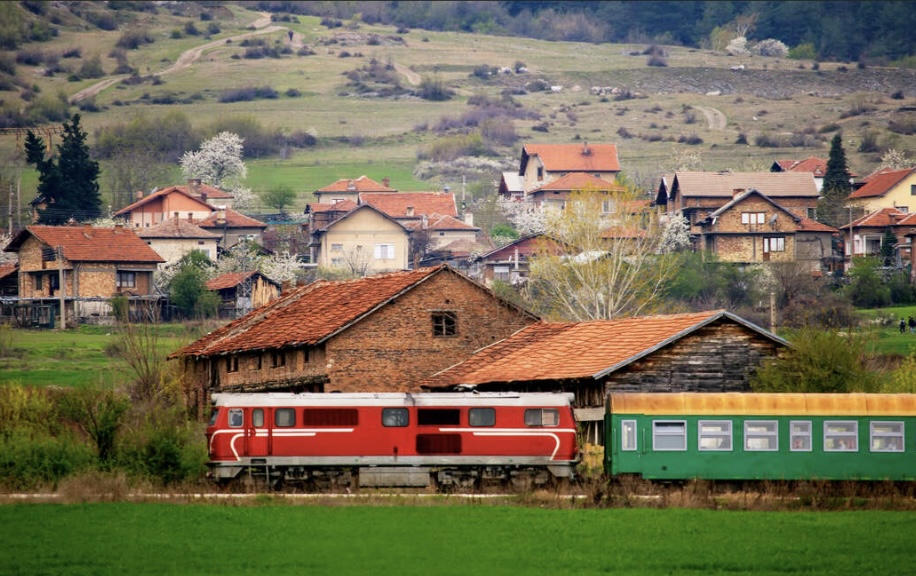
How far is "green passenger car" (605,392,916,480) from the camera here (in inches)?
1414

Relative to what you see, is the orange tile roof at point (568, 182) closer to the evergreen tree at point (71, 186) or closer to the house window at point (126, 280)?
the evergreen tree at point (71, 186)

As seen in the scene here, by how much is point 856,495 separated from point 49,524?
17153mm

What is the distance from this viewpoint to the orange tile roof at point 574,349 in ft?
138

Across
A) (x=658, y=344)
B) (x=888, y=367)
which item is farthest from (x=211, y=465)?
(x=888, y=367)

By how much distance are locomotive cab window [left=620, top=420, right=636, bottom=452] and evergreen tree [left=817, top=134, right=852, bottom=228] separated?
90.1 meters

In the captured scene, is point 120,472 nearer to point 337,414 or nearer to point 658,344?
point 337,414

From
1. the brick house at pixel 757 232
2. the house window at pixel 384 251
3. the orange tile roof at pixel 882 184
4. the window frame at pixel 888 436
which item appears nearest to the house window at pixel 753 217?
the brick house at pixel 757 232

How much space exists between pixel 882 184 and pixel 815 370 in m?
89.3

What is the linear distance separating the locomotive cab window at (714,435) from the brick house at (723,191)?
83.1 meters

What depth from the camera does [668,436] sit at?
36.1 metres

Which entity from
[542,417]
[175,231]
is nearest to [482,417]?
[542,417]

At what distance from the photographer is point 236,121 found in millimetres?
191250

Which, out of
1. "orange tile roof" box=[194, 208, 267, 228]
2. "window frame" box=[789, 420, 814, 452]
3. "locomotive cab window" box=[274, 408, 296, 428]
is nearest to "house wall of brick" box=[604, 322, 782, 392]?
"window frame" box=[789, 420, 814, 452]

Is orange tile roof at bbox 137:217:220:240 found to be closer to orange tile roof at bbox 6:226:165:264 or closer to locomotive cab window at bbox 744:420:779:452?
orange tile roof at bbox 6:226:165:264
